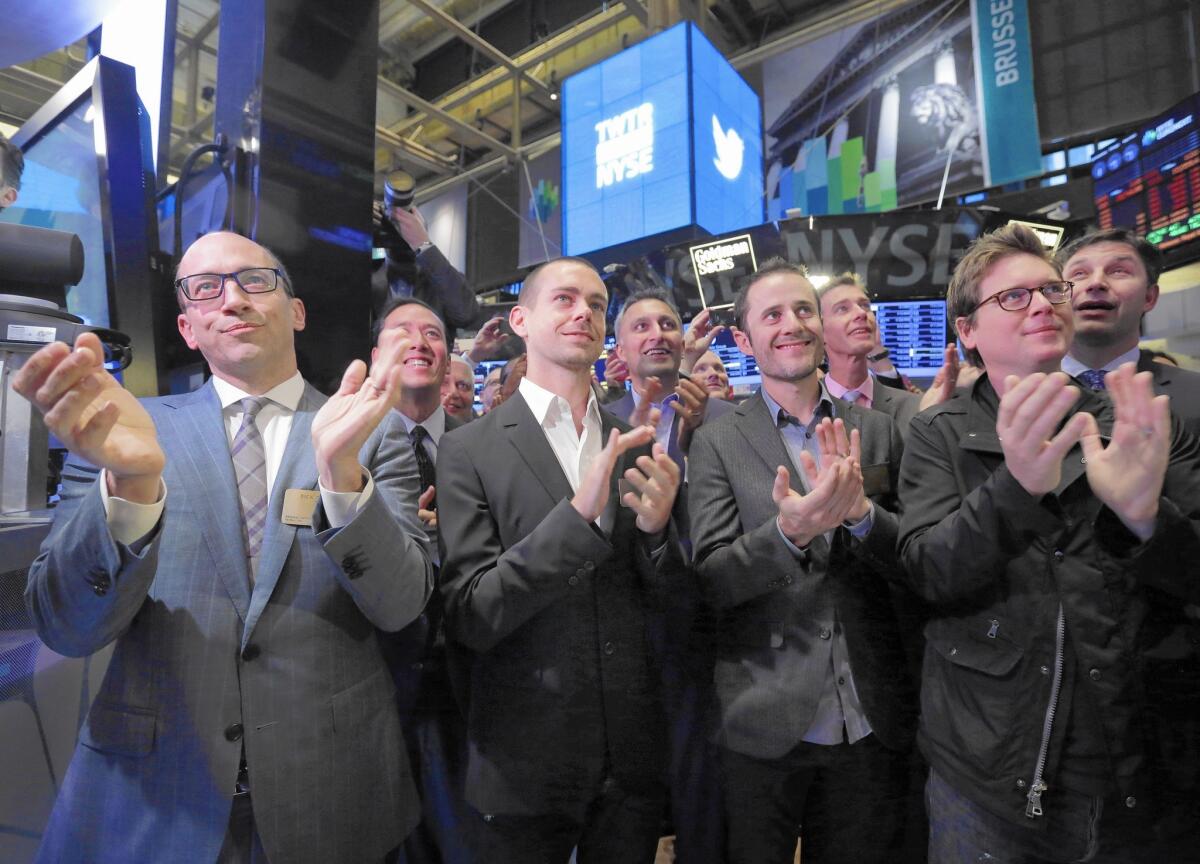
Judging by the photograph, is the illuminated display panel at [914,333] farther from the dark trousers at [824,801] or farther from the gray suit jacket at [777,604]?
the dark trousers at [824,801]

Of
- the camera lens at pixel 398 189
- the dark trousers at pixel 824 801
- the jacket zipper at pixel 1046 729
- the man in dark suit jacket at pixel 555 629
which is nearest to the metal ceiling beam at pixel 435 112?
the camera lens at pixel 398 189

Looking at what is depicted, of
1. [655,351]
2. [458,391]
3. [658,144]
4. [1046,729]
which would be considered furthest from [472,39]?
[1046,729]

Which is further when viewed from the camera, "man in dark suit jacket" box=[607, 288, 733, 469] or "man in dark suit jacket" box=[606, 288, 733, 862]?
"man in dark suit jacket" box=[607, 288, 733, 469]

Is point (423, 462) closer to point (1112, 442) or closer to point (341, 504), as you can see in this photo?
point (341, 504)

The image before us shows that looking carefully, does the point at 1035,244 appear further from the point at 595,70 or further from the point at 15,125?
the point at 15,125

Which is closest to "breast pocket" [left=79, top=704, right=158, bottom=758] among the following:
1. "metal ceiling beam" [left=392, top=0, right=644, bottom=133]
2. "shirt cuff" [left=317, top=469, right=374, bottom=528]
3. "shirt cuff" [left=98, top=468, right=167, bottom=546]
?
"shirt cuff" [left=98, top=468, right=167, bottom=546]

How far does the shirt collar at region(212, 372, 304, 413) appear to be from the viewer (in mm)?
1439

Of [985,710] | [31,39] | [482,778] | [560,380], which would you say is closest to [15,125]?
[31,39]

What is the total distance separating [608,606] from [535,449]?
0.42 meters

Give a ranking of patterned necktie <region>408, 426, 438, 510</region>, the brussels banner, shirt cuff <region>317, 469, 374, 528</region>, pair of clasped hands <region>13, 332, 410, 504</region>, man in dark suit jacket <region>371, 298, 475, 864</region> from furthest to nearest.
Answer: the brussels banner
patterned necktie <region>408, 426, 438, 510</region>
man in dark suit jacket <region>371, 298, 475, 864</region>
shirt cuff <region>317, 469, 374, 528</region>
pair of clasped hands <region>13, 332, 410, 504</region>

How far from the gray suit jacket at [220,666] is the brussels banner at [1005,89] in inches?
282

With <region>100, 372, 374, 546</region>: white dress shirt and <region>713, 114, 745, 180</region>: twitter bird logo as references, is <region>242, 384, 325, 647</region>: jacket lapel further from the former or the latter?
<region>713, 114, 745, 180</region>: twitter bird logo

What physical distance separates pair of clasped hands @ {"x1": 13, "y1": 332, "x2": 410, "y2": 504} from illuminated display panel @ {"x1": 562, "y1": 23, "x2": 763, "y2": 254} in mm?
4614

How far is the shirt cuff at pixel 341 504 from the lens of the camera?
121cm
